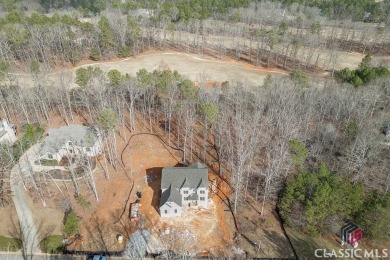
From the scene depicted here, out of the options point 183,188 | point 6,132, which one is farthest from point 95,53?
point 183,188

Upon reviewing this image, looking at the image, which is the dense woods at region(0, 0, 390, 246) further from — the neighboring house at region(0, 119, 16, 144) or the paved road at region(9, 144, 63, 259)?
the neighboring house at region(0, 119, 16, 144)

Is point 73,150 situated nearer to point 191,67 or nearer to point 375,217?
point 375,217

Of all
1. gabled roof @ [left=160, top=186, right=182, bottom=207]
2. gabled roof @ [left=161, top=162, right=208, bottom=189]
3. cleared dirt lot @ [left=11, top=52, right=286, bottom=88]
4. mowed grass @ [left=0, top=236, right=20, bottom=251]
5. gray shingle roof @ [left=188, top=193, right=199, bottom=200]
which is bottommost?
mowed grass @ [left=0, top=236, right=20, bottom=251]

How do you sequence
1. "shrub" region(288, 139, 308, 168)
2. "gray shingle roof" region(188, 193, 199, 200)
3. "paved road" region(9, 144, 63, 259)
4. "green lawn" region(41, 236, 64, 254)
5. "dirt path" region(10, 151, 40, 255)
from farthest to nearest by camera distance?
"gray shingle roof" region(188, 193, 199, 200), "shrub" region(288, 139, 308, 168), "paved road" region(9, 144, 63, 259), "dirt path" region(10, 151, 40, 255), "green lawn" region(41, 236, 64, 254)

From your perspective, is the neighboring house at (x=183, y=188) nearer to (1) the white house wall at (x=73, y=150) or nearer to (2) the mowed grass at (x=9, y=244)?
(1) the white house wall at (x=73, y=150)

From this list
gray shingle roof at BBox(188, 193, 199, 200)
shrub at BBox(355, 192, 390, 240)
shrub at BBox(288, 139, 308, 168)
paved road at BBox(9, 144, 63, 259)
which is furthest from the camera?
gray shingle roof at BBox(188, 193, 199, 200)

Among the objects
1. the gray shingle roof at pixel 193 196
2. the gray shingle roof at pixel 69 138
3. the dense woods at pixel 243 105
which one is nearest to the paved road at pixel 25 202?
the dense woods at pixel 243 105

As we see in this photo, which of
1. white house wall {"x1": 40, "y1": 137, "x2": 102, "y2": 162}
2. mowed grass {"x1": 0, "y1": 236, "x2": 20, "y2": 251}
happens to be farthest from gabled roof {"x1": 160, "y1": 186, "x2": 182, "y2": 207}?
mowed grass {"x1": 0, "y1": 236, "x2": 20, "y2": 251}
